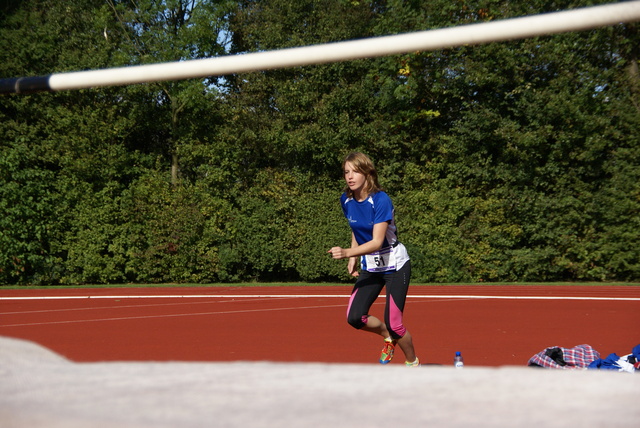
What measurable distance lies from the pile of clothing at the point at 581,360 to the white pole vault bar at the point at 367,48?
9.27 feet

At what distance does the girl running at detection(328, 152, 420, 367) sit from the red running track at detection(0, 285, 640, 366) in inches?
41.8

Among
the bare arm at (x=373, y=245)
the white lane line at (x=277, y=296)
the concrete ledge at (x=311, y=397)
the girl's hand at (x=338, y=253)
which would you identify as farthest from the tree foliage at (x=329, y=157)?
the concrete ledge at (x=311, y=397)

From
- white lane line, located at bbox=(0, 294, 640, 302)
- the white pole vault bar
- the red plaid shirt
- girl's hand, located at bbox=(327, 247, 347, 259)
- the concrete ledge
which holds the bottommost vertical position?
white lane line, located at bbox=(0, 294, 640, 302)

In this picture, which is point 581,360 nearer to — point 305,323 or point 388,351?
point 388,351

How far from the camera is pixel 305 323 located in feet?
31.3

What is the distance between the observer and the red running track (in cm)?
738

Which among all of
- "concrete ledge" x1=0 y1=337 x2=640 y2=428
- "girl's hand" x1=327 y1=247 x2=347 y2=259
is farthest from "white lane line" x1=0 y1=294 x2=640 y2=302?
"concrete ledge" x1=0 y1=337 x2=640 y2=428

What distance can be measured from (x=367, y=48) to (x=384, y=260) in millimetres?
3126

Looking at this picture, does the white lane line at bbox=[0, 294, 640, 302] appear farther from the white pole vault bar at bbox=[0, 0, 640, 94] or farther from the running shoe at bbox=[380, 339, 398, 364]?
the white pole vault bar at bbox=[0, 0, 640, 94]

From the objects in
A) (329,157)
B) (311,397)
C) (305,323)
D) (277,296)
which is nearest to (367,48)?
(311,397)

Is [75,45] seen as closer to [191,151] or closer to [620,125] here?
[191,151]

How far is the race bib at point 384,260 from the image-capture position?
584cm

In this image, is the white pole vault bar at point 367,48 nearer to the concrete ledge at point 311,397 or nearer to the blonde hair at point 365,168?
the concrete ledge at point 311,397

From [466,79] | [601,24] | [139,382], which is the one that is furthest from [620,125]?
[139,382]
